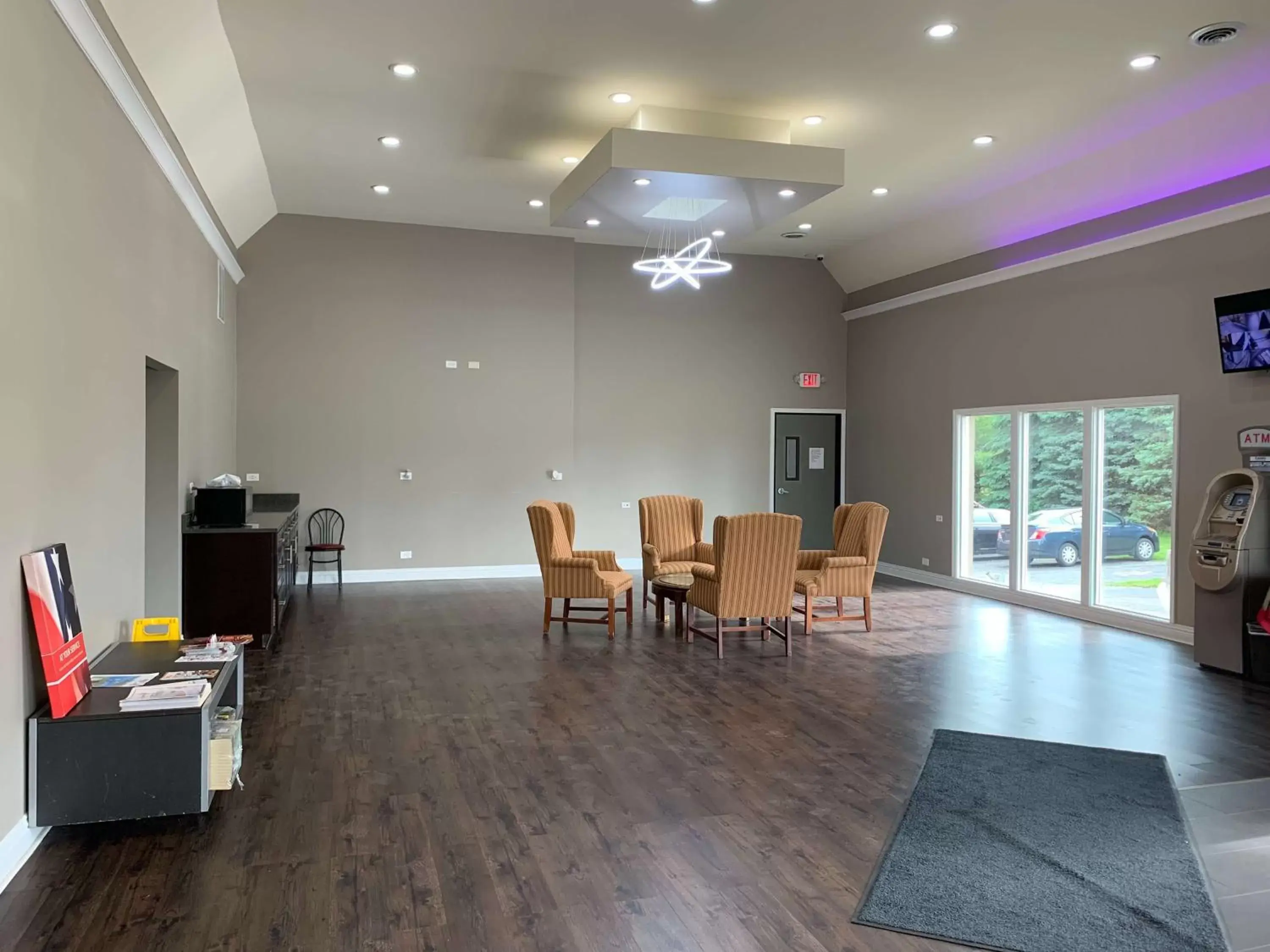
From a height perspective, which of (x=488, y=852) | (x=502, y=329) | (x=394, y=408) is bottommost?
(x=488, y=852)

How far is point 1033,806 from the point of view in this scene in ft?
12.2

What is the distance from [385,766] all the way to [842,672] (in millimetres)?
3163

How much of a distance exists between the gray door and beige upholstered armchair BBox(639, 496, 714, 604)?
11.3 feet

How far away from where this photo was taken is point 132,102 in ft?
14.9

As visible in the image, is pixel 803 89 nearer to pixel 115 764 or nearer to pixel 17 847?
pixel 115 764

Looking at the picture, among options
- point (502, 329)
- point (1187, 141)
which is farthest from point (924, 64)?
point (502, 329)

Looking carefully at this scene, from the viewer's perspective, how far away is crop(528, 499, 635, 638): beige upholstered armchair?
6945 mm

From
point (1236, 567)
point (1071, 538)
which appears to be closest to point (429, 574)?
point (1071, 538)

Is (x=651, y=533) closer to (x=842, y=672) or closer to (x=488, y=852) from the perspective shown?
(x=842, y=672)

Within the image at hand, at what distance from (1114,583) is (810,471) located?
458 cm

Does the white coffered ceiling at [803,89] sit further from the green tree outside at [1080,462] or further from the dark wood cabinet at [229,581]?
the dark wood cabinet at [229,581]

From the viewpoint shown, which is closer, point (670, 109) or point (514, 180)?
point (670, 109)

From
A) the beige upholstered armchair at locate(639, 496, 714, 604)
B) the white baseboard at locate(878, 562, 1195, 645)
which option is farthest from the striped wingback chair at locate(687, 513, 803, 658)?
the white baseboard at locate(878, 562, 1195, 645)

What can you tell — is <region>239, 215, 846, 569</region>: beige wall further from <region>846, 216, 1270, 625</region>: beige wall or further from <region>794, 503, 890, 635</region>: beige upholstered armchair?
<region>794, 503, 890, 635</region>: beige upholstered armchair
